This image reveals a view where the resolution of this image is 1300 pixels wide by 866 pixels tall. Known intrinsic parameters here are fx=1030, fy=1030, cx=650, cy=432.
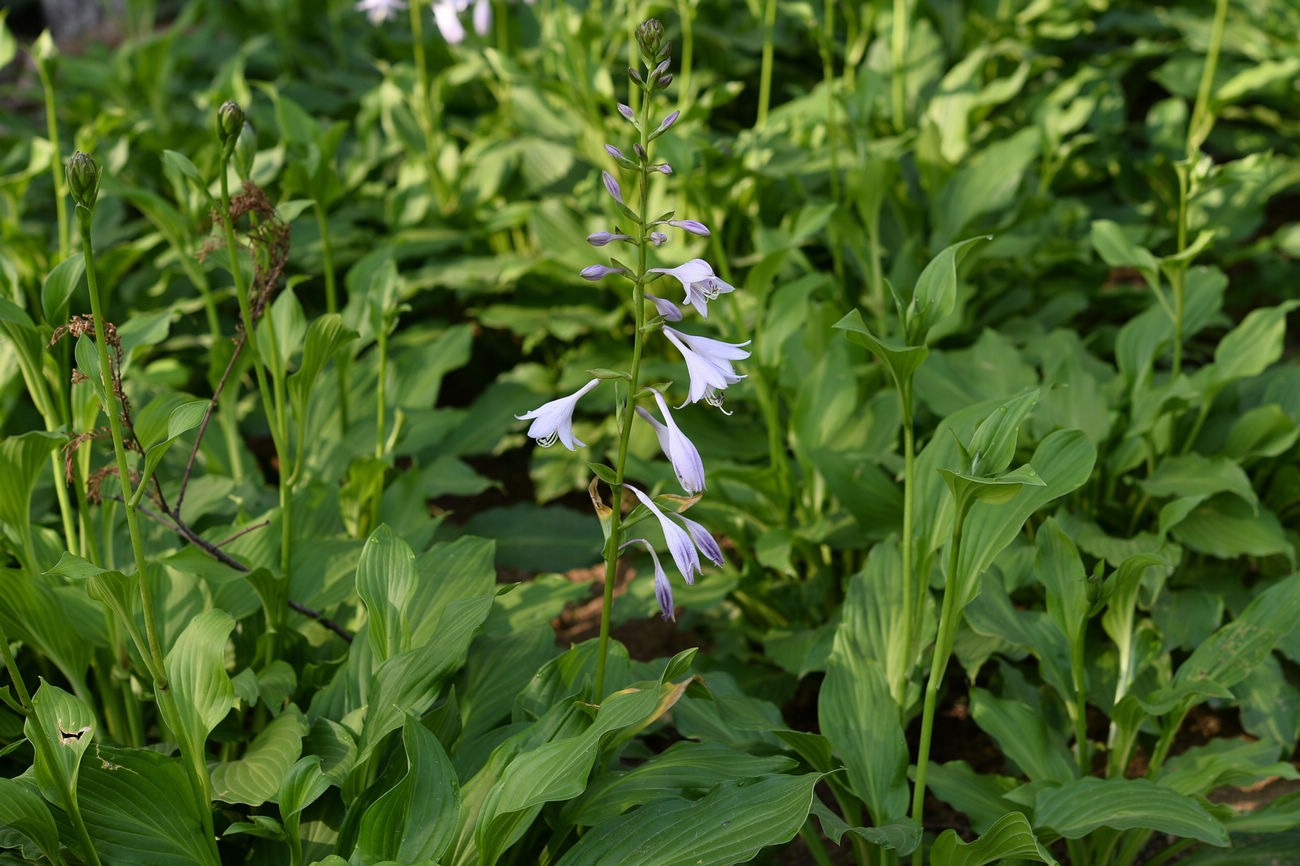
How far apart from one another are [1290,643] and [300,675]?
2414 millimetres

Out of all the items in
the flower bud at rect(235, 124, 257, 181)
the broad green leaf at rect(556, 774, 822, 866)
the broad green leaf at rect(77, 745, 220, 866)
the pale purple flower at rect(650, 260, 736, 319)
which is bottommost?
the broad green leaf at rect(556, 774, 822, 866)

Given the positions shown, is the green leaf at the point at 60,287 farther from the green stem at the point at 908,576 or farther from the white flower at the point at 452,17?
the white flower at the point at 452,17

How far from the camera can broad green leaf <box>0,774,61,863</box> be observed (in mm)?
1606

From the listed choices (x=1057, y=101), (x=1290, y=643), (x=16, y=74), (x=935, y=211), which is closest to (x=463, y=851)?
(x=1290, y=643)

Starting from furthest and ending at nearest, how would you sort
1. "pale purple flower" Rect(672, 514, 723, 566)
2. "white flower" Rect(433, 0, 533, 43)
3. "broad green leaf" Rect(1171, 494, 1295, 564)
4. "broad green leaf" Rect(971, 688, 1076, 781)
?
"white flower" Rect(433, 0, 533, 43), "broad green leaf" Rect(1171, 494, 1295, 564), "broad green leaf" Rect(971, 688, 1076, 781), "pale purple flower" Rect(672, 514, 723, 566)

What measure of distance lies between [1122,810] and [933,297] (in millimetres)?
1014

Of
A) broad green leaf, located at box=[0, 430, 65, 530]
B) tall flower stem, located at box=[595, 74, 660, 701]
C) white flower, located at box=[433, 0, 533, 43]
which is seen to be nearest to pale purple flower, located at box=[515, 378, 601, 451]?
tall flower stem, located at box=[595, 74, 660, 701]

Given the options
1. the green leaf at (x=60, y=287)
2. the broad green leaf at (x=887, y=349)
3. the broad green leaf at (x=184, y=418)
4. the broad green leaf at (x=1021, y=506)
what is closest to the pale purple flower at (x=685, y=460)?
the broad green leaf at (x=887, y=349)

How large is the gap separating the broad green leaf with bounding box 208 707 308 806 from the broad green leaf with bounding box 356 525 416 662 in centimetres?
22

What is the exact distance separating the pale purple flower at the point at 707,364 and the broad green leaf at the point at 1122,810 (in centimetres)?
110

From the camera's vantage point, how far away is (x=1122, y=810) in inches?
75.1

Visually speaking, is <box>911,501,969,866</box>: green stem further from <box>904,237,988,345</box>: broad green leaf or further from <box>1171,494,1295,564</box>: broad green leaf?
<box>1171,494,1295,564</box>: broad green leaf

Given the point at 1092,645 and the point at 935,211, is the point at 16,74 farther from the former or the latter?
the point at 1092,645

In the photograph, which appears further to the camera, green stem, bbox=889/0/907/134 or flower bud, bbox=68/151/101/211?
green stem, bbox=889/0/907/134
